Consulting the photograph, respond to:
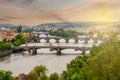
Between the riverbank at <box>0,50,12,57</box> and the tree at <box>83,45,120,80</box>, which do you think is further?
the riverbank at <box>0,50,12,57</box>

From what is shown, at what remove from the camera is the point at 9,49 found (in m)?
37.2

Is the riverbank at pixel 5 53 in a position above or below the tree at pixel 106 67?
below

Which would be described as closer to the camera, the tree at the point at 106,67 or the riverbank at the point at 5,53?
the tree at the point at 106,67

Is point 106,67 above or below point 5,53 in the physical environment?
above

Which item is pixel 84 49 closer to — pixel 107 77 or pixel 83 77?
pixel 83 77

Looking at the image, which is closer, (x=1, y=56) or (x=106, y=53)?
(x=106, y=53)

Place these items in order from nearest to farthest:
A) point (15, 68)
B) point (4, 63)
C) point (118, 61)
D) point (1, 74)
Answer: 1. point (118, 61)
2. point (1, 74)
3. point (15, 68)
4. point (4, 63)

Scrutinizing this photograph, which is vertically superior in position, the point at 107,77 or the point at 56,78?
the point at 107,77

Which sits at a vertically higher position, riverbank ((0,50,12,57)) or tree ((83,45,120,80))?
tree ((83,45,120,80))

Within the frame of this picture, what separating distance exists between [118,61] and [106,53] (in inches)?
40.3

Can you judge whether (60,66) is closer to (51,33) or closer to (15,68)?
(15,68)

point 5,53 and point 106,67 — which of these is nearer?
point 106,67

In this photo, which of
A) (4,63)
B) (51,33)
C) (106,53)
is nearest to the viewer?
(106,53)

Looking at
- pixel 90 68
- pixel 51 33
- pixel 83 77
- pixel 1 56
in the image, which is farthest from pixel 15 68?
pixel 51 33
